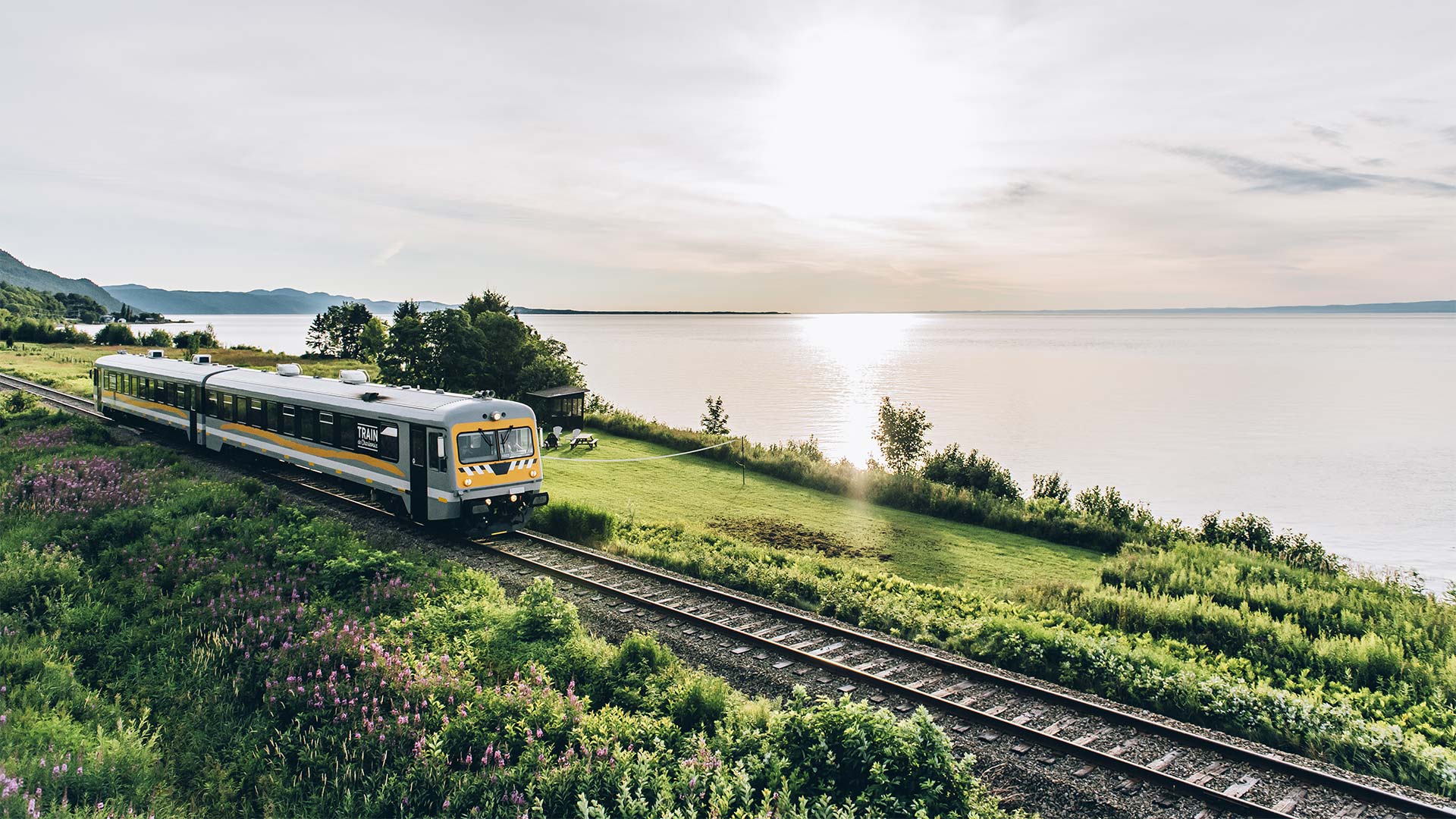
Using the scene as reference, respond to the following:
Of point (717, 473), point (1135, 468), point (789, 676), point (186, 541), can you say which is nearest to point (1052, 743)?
point (789, 676)

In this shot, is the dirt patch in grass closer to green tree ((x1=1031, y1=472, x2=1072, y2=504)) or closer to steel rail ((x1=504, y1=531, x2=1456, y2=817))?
steel rail ((x1=504, y1=531, x2=1456, y2=817))

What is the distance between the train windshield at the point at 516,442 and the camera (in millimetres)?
18094

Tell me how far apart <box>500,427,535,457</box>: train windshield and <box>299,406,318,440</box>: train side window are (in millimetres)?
6624

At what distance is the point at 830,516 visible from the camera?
97.6 feet

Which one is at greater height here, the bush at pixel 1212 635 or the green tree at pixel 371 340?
the green tree at pixel 371 340

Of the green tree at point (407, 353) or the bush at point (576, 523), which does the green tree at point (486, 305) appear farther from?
the bush at point (576, 523)

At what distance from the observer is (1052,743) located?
32.5ft

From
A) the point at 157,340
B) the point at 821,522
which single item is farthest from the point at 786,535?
the point at 157,340

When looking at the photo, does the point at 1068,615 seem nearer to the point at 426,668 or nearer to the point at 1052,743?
the point at 1052,743

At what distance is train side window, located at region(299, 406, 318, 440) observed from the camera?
20.9 m

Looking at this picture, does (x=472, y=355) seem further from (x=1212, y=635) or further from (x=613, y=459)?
(x=1212, y=635)

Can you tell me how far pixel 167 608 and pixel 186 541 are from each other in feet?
10.8

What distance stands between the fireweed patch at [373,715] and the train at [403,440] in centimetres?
388

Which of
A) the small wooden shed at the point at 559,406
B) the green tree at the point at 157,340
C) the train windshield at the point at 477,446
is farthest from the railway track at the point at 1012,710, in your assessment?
the green tree at the point at 157,340
